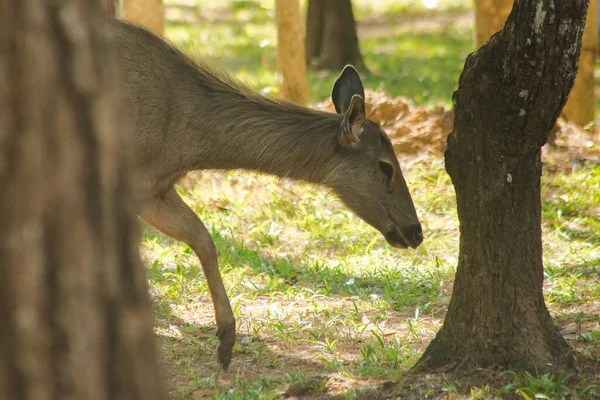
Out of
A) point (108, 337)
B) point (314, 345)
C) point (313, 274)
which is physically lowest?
point (108, 337)

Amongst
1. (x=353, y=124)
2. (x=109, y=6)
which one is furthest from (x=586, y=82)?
(x=109, y=6)

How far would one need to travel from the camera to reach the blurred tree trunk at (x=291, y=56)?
1020 cm

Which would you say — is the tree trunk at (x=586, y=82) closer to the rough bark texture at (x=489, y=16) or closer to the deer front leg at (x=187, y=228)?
the rough bark texture at (x=489, y=16)

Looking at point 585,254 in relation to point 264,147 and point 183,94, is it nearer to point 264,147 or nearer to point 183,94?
point 264,147

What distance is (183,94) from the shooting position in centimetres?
591

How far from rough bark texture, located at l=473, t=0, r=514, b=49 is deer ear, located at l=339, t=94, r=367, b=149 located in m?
Answer: 4.29

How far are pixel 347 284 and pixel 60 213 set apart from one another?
4.79m

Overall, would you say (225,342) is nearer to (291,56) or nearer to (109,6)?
(109,6)

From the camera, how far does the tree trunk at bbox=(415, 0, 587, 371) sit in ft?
14.2

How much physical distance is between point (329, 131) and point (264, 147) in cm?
49

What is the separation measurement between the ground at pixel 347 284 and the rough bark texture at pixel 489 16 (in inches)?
41.8

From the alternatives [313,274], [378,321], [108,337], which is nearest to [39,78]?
[108,337]

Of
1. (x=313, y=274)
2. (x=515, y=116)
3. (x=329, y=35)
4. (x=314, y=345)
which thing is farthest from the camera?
(x=329, y=35)

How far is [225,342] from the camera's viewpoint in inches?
220
